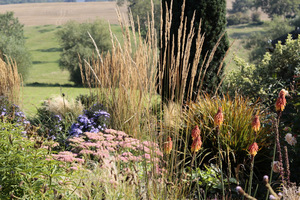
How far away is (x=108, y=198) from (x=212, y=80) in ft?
13.9

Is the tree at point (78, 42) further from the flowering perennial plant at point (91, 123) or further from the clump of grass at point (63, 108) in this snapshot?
the flowering perennial plant at point (91, 123)

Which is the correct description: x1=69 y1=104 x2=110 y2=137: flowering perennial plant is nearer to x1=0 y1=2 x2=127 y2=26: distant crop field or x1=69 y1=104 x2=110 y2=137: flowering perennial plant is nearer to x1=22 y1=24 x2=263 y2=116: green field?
x1=22 y1=24 x2=263 y2=116: green field

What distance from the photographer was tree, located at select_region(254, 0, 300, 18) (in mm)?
50906

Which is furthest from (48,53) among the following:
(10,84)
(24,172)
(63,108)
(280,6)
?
(24,172)

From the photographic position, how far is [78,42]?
28.5 metres

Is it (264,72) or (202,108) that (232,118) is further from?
(264,72)

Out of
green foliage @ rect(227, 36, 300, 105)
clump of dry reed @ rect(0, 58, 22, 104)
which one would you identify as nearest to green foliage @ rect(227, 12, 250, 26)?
green foliage @ rect(227, 36, 300, 105)

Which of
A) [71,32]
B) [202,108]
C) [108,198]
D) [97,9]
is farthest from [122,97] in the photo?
[97,9]

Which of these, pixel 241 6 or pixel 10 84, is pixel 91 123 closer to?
pixel 10 84

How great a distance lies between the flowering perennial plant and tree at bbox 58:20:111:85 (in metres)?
22.8

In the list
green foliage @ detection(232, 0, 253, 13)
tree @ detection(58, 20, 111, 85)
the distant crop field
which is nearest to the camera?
tree @ detection(58, 20, 111, 85)

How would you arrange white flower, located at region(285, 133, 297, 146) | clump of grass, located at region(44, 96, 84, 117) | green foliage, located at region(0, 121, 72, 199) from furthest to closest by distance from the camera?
1. clump of grass, located at region(44, 96, 84, 117)
2. white flower, located at region(285, 133, 297, 146)
3. green foliage, located at region(0, 121, 72, 199)

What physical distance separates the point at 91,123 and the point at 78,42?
24.9 m

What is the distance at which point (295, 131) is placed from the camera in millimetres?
3119
